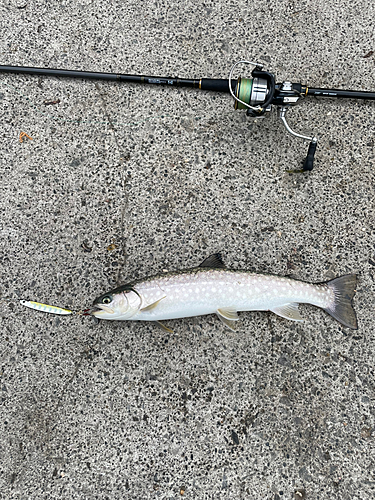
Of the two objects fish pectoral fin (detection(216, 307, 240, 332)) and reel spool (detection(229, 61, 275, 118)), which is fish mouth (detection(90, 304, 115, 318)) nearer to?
fish pectoral fin (detection(216, 307, 240, 332))

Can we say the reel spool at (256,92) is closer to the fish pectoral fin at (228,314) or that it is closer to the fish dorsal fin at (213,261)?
the fish dorsal fin at (213,261)

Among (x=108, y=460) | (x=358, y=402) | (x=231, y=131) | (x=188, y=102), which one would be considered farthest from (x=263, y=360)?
(x=188, y=102)

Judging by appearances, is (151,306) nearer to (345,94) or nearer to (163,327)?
(163,327)

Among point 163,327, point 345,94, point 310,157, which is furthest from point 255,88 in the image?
point 163,327

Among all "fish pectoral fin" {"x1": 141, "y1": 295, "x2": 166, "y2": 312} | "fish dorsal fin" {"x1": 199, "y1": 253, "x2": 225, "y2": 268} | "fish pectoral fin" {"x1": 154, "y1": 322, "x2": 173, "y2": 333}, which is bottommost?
"fish pectoral fin" {"x1": 154, "y1": 322, "x2": 173, "y2": 333}

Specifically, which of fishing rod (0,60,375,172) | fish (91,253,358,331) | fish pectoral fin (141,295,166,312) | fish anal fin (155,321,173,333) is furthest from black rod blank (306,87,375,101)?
fish anal fin (155,321,173,333)

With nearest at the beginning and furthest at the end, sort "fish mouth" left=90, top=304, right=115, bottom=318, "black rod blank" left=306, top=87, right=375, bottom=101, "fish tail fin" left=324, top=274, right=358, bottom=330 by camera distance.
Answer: "fish mouth" left=90, top=304, right=115, bottom=318 → "fish tail fin" left=324, top=274, right=358, bottom=330 → "black rod blank" left=306, top=87, right=375, bottom=101
